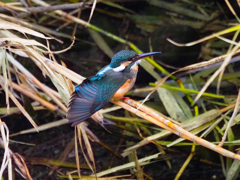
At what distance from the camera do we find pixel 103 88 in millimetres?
2057

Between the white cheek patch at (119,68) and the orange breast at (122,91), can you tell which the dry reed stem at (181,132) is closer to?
the orange breast at (122,91)

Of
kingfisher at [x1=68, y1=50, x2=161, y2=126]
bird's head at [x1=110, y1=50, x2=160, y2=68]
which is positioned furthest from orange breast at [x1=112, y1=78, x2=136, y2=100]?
bird's head at [x1=110, y1=50, x2=160, y2=68]

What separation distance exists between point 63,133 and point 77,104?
1.21 m

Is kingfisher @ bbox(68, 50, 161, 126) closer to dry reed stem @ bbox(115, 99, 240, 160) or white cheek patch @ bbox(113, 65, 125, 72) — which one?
white cheek patch @ bbox(113, 65, 125, 72)

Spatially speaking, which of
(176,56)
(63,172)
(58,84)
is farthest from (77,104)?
(176,56)

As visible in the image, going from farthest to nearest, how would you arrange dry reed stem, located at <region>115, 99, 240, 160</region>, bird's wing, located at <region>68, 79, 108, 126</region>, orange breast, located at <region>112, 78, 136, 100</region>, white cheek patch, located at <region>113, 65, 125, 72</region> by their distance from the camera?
white cheek patch, located at <region>113, 65, 125, 72</region>
orange breast, located at <region>112, 78, 136, 100</region>
bird's wing, located at <region>68, 79, 108, 126</region>
dry reed stem, located at <region>115, 99, 240, 160</region>

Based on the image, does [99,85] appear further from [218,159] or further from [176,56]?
[176,56]

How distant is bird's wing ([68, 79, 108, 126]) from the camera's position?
1.83 metres

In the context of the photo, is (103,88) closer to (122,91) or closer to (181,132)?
(122,91)

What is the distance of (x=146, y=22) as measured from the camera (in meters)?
4.18

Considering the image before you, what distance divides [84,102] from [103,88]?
185 mm

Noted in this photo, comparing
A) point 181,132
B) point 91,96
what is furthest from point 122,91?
point 181,132

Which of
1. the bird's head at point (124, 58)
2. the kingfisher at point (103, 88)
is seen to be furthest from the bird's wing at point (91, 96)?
the bird's head at point (124, 58)

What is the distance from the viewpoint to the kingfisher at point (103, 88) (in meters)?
1.86
